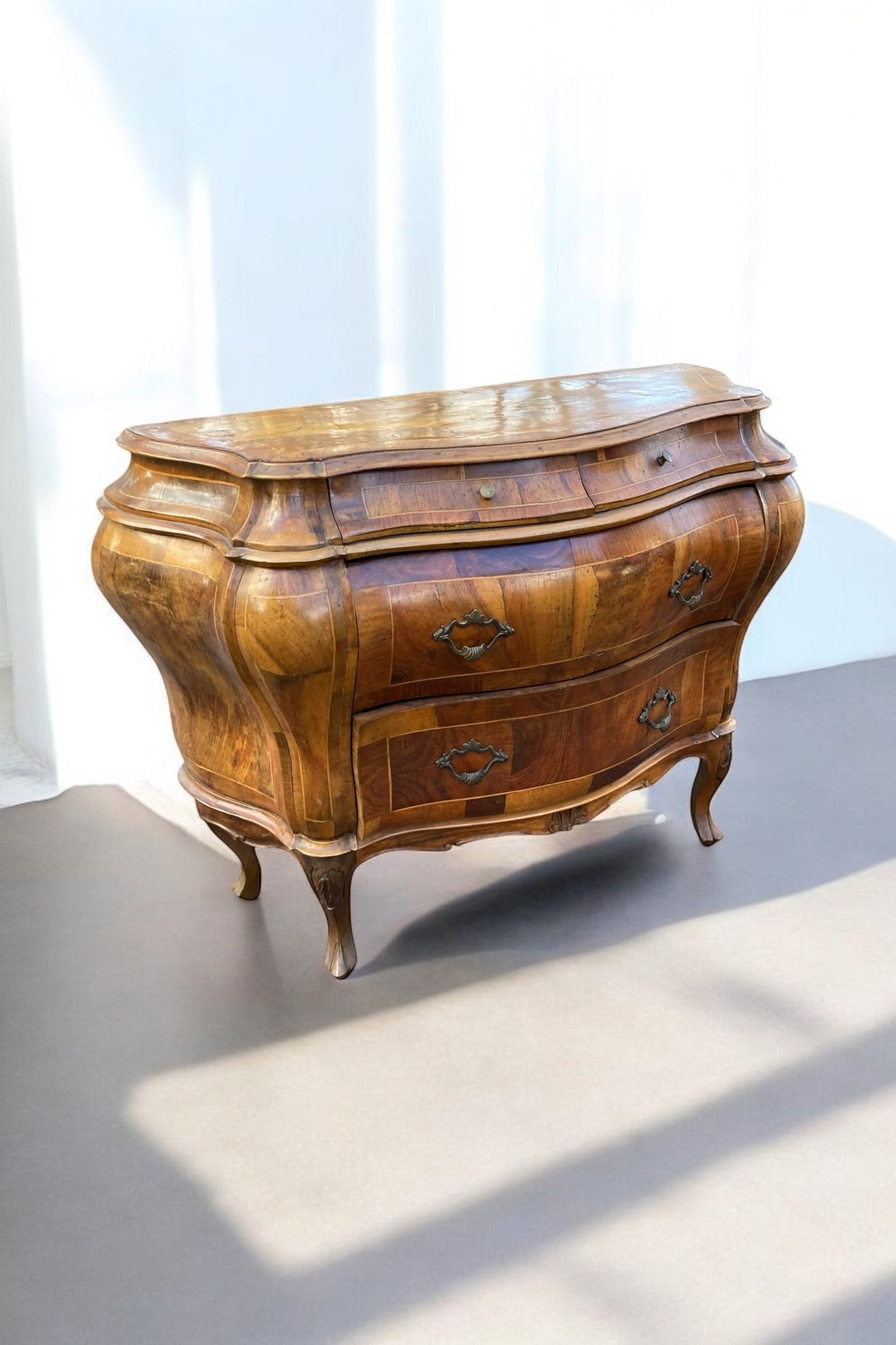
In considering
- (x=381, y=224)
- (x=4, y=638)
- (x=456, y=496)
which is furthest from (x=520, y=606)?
(x=4, y=638)

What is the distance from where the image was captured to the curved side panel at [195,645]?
2084mm

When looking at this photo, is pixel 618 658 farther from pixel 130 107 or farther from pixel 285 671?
pixel 130 107

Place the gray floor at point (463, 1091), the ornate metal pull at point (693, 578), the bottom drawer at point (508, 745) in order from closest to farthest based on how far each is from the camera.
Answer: the gray floor at point (463, 1091)
the bottom drawer at point (508, 745)
the ornate metal pull at point (693, 578)

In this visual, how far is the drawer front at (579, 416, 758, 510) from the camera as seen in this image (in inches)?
87.1

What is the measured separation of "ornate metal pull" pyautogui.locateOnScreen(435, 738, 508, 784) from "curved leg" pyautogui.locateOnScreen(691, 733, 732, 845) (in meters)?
0.60

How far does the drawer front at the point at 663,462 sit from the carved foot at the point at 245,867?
937 mm

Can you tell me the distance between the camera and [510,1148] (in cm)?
191

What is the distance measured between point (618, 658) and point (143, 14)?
66.0 inches

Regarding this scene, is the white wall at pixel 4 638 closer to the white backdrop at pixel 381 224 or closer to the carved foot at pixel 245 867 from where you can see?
the white backdrop at pixel 381 224

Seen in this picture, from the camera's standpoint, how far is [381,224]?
10.3ft

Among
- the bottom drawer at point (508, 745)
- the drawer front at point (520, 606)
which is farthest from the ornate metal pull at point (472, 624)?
the bottom drawer at point (508, 745)

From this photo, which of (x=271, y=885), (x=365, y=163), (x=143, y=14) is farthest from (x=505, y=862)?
(x=143, y=14)

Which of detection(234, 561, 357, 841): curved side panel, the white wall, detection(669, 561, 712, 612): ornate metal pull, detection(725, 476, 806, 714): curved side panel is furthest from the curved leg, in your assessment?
the white wall

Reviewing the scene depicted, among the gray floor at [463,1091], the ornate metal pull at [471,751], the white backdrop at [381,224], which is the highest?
the white backdrop at [381,224]
